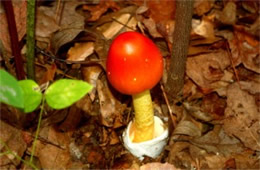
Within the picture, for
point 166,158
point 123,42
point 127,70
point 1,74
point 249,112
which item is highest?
point 1,74

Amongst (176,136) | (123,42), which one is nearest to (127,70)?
(123,42)

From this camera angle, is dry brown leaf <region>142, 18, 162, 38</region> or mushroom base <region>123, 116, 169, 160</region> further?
dry brown leaf <region>142, 18, 162, 38</region>

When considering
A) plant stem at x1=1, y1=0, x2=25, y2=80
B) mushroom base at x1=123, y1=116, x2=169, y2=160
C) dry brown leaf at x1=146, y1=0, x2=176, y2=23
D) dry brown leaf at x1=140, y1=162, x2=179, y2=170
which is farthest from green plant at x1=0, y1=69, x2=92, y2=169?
dry brown leaf at x1=146, y1=0, x2=176, y2=23

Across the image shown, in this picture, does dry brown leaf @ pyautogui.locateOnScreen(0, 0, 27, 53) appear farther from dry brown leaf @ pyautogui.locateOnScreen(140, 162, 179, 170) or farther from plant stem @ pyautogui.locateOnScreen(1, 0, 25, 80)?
dry brown leaf @ pyautogui.locateOnScreen(140, 162, 179, 170)

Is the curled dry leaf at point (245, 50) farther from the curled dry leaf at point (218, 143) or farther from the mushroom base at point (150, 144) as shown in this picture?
the mushroom base at point (150, 144)

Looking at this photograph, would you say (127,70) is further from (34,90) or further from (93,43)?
(93,43)

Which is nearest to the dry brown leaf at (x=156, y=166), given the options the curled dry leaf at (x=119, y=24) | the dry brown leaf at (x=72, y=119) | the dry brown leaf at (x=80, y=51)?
the dry brown leaf at (x=72, y=119)

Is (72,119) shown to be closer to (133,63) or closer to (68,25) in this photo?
(68,25)
